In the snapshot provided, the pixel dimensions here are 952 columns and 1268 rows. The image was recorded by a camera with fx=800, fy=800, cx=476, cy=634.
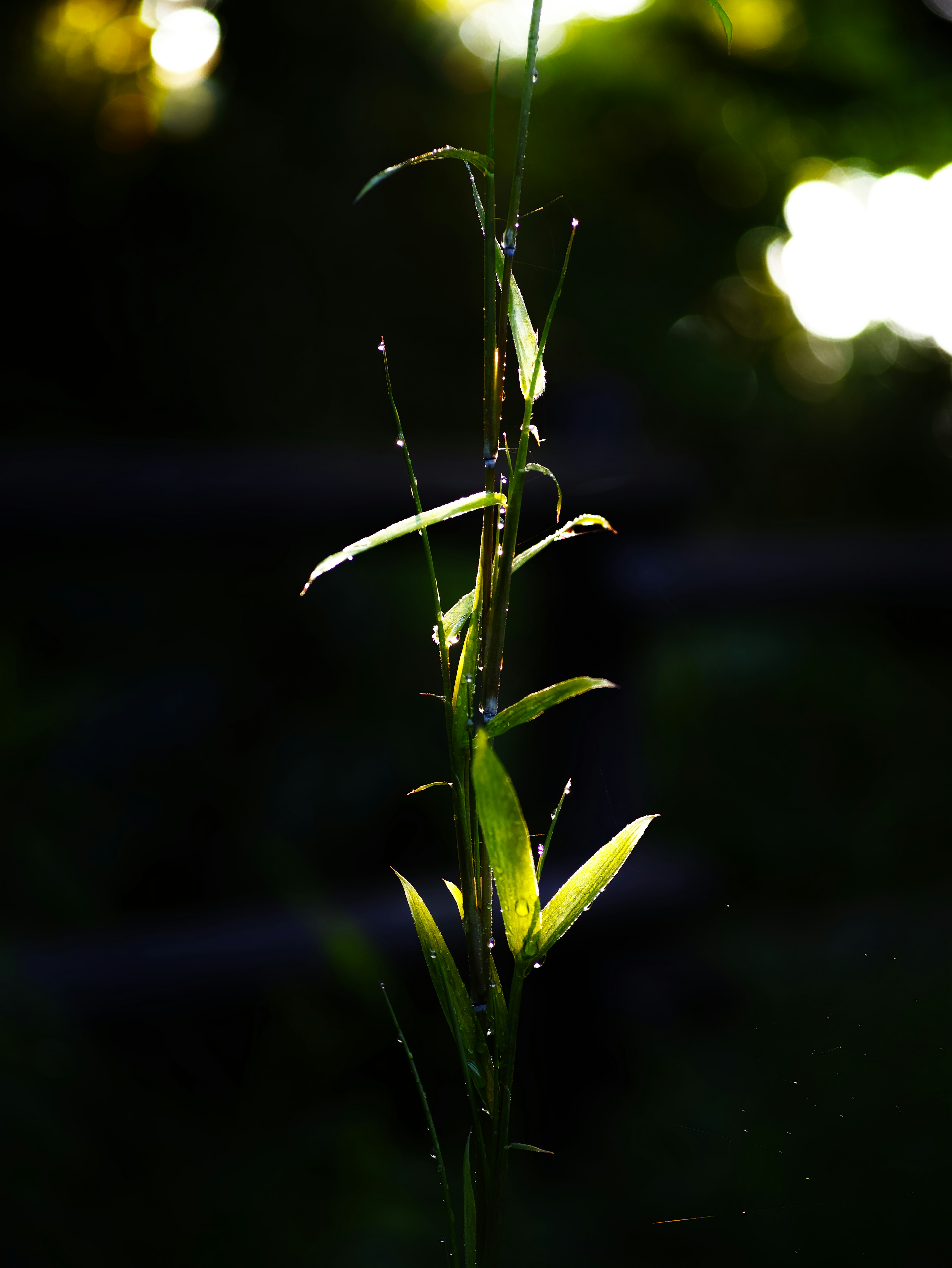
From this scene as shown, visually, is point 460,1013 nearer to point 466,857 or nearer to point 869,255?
point 466,857

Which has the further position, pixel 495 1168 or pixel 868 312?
pixel 868 312

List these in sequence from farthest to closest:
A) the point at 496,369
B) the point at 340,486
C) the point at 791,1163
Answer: the point at 340,486 → the point at 791,1163 → the point at 496,369

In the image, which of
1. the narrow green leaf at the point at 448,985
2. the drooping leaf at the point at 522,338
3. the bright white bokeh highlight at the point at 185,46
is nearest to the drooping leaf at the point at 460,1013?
the narrow green leaf at the point at 448,985

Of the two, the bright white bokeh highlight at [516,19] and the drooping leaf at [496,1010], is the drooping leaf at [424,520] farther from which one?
the bright white bokeh highlight at [516,19]

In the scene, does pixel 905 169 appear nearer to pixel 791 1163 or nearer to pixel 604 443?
pixel 604 443

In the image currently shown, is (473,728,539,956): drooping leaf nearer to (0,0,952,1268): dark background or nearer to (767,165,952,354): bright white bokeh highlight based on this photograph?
(0,0,952,1268): dark background

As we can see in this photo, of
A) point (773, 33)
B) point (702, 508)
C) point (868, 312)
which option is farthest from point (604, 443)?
point (773, 33)

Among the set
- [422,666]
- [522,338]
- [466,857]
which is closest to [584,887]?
[466,857]
